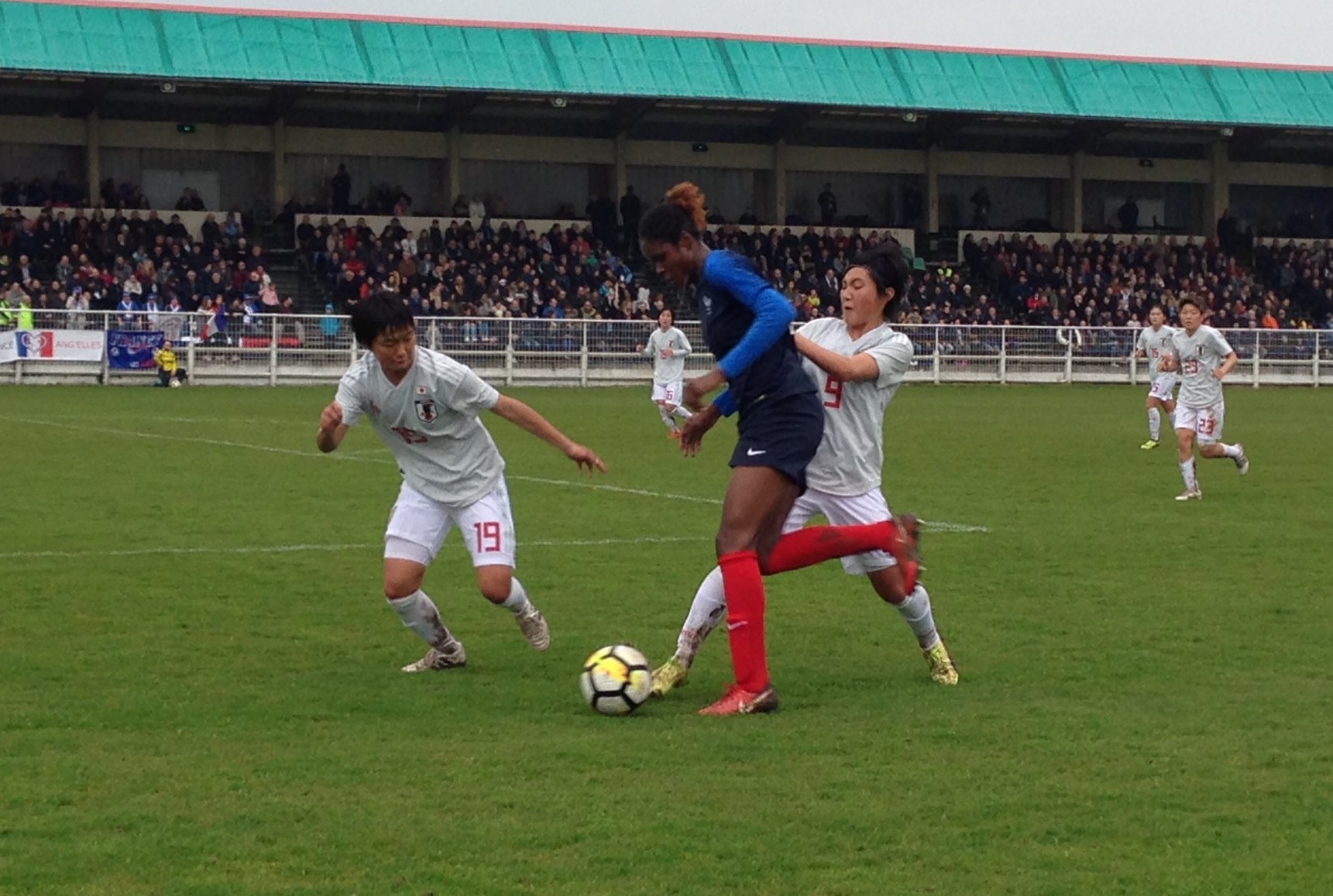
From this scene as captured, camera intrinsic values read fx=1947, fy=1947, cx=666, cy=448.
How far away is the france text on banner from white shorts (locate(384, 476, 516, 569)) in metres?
30.5

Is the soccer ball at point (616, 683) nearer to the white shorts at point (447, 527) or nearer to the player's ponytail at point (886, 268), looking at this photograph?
the white shorts at point (447, 527)

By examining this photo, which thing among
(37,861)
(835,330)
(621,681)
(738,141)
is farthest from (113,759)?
(738,141)

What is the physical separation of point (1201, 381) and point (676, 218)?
1223 centimetres

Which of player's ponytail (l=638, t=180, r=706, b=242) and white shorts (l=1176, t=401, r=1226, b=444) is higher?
player's ponytail (l=638, t=180, r=706, b=242)

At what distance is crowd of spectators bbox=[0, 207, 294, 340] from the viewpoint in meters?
38.6

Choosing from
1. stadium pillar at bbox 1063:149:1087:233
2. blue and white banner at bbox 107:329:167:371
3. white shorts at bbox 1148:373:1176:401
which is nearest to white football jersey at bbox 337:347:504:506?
white shorts at bbox 1148:373:1176:401

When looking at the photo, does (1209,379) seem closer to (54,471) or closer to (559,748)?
(54,471)

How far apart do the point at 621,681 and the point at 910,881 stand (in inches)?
97.8

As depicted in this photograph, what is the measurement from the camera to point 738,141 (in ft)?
178

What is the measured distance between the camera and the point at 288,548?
13.3 metres

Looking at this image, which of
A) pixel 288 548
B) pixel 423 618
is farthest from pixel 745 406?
pixel 288 548

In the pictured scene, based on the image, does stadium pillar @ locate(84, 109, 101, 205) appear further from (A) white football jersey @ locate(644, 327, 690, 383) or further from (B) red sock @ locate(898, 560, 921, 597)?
(B) red sock @ locate(898, 560, 921, 597)

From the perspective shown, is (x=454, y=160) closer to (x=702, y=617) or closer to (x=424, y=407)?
(x=424, y=407)

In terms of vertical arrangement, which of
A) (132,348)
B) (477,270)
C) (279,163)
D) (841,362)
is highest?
(279,163)
